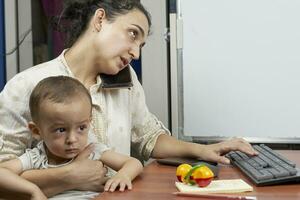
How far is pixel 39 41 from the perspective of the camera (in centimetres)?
223

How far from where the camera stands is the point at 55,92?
4.00 ft

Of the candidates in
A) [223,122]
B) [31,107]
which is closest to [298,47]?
[223,122]

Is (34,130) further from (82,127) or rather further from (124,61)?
(124,61)

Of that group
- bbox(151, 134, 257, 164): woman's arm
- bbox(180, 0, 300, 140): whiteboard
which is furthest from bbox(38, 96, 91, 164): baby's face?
bbox(180, 0, 300, 140): whiteboard

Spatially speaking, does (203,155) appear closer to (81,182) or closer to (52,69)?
(81,182)

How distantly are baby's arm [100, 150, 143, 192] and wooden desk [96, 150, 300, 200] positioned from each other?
0.02 metres

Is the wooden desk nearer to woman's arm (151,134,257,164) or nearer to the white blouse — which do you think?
woman's arm (151,134,257,164)

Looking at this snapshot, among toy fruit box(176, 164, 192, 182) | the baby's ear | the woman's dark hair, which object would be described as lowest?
toy fruit box(176, 164, 192, 182)

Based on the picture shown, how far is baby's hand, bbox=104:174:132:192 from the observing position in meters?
1.06

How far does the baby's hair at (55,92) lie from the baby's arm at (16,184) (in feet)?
0.43

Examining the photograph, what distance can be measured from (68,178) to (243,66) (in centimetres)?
97

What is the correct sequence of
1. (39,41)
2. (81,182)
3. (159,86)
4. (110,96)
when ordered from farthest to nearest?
1. (39,41)
2. (159,86)
3. (110,96)
4. (81,182)

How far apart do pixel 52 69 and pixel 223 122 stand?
804 millimetres

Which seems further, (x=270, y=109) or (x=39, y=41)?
(x=39, y=41)
